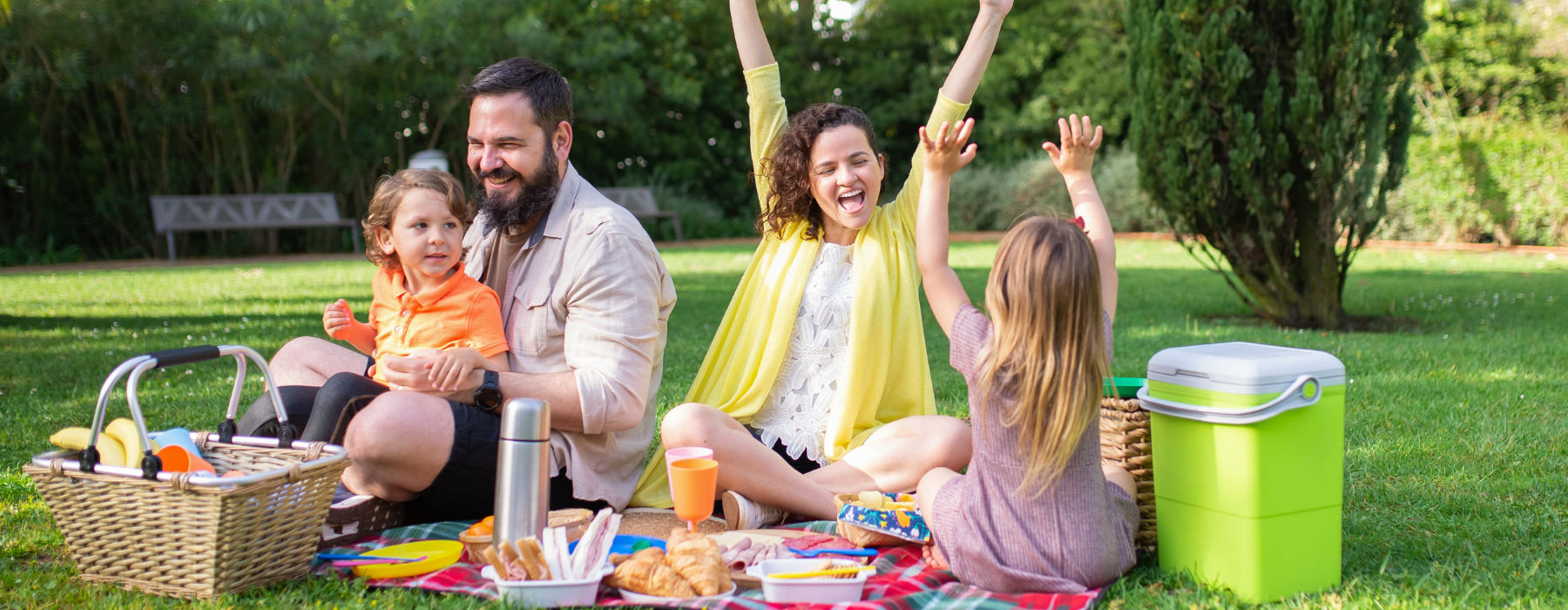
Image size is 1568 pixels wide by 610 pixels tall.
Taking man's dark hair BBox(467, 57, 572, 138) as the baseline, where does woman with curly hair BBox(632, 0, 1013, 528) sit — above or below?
below

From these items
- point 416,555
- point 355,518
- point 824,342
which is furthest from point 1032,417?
point 355,518

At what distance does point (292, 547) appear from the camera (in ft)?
8.25

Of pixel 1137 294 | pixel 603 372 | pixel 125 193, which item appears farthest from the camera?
pixel 125 193

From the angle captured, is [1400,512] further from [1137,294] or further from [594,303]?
[1137,294]

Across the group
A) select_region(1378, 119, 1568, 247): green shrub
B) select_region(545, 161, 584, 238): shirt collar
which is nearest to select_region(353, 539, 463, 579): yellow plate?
select_region(545, 161, 584, 238): shirt collar

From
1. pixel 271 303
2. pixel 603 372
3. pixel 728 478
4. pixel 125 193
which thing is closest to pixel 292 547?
pixel 603 372

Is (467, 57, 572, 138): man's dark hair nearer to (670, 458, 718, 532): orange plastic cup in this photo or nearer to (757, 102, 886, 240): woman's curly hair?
(757, 102, 886, 240): woman's curly hair

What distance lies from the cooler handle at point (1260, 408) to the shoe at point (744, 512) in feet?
3.87

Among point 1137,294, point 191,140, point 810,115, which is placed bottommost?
point 1137,294

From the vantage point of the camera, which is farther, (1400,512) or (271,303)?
(271,303)

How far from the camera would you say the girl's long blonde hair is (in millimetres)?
2320

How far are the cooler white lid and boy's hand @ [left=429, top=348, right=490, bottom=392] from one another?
66.0 inches

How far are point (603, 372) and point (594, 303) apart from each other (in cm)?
19

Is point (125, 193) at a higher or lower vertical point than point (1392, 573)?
higher
